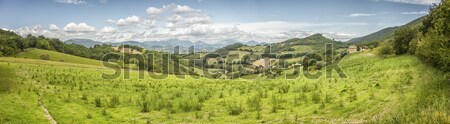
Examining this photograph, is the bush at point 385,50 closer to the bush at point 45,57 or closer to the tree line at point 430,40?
the tree line at point 430,40

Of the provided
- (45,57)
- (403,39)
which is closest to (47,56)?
(45,57)

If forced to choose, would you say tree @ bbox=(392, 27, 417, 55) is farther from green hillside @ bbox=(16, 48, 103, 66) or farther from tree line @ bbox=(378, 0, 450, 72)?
green hillside @ bbox=(16, 48, 103, 66)

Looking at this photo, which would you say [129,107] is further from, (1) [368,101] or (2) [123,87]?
(1) [368,101]

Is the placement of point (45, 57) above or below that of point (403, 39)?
below

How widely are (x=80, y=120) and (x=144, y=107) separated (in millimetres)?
5184

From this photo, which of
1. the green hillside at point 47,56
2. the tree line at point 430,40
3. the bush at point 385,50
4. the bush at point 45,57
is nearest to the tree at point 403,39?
the tree line at point 430,40

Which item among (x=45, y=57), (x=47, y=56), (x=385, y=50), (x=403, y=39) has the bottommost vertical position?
(x=45, y=57)

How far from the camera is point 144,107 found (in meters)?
25.4

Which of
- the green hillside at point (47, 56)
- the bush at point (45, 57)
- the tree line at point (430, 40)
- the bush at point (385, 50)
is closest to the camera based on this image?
the tree line at point (430, 40)

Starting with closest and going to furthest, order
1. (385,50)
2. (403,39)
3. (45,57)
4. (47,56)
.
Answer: (403,39) → (385,50) → (45,57) → (47,56)

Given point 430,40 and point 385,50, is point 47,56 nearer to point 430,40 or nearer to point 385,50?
point 385,50

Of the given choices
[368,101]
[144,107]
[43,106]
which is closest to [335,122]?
[368,101]

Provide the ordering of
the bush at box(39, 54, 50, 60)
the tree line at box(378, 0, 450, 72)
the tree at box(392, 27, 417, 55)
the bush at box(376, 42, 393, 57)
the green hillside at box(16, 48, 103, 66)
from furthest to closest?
the bush at box(39, 54, 50, 60)
the green hillside at box(16, 48, 103, 66)
the bush at box(376, 42, 393, 57)
the tree at box(392, 27, 417, 55)
the tree line at box(378, 0, 450, 72)

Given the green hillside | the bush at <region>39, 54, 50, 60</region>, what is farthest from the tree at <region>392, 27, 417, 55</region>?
the bush at <region>39, 54, 50, 60</region>
